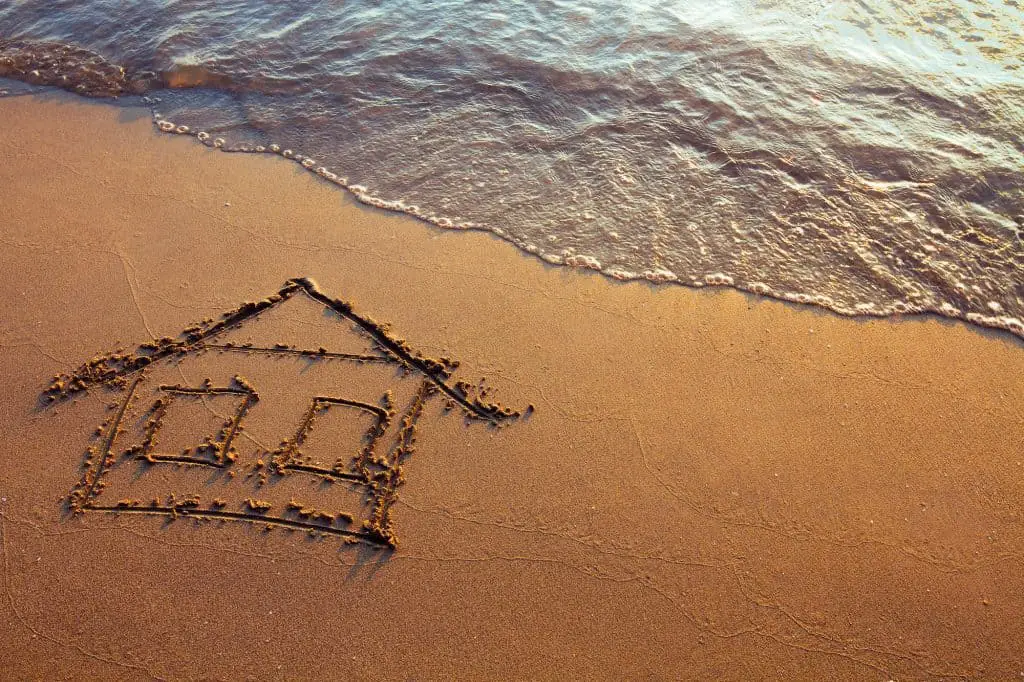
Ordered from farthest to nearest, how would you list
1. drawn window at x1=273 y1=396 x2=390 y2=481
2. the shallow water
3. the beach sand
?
the shallow water
drawn window at x1=273 y1=396 x2=390 y2=481
the beach sand

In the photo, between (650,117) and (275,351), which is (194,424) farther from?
(650,117)

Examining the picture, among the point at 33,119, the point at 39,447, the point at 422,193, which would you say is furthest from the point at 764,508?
the point at 33,119

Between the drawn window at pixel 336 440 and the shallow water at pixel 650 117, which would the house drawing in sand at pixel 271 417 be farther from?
the shallow water at pixel 650 117

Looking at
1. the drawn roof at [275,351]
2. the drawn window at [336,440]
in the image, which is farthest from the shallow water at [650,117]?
the drawn window at [336,440]

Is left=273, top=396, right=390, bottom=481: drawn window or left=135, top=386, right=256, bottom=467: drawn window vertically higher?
left=135, top=386, right=256, bottom=467: drawn window

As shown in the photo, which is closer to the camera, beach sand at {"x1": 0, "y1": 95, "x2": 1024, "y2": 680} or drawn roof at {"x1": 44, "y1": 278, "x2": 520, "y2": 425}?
beach sand at {"x1": 0, "y1": 95, "x2": 1024, "y2": 680}

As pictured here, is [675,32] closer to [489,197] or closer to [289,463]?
[489,197]

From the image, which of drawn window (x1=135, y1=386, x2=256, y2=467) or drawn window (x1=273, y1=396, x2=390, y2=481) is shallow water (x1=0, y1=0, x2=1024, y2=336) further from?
drawn window (x1=135, y1=386, x2=256, y2=467)

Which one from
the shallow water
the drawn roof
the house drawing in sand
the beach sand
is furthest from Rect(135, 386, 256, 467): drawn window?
the shallow water
